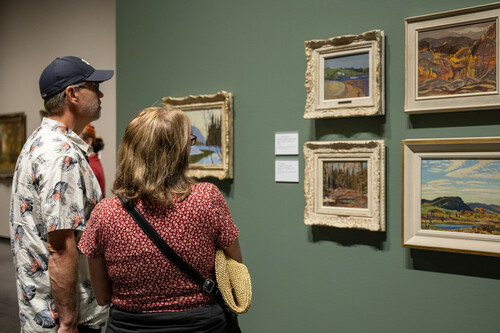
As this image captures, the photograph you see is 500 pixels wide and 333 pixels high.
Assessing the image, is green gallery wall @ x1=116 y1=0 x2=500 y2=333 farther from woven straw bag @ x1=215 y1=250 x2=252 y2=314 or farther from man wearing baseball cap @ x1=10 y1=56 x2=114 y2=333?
man wearing baseball cap @ x1=10 y1=56 x2=114 y2=333

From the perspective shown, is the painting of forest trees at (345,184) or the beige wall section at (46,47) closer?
the painting of forest trees at (345,184)

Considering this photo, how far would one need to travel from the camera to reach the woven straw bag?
1569 mm

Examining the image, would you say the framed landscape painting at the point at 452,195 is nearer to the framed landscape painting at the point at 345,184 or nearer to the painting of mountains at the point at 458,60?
the framed landscape painting at the point at 345,184

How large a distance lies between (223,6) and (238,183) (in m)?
1.29

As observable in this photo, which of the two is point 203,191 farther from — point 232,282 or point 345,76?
point 345,76

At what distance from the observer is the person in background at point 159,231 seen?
1.48 m

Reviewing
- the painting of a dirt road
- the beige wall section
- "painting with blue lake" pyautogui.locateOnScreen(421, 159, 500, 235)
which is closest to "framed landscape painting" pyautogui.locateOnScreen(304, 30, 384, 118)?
the painting of a dirt road

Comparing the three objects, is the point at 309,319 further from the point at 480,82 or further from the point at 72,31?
the point at 72,31

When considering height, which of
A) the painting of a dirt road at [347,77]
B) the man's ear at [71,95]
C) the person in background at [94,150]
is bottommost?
the person in background at [94,150]

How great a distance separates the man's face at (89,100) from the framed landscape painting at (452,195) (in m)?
1.60

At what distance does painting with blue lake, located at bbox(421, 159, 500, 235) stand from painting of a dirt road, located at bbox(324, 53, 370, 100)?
55 centimetres

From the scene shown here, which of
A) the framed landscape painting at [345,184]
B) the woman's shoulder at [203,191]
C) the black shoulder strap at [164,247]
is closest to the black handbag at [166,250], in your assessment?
the black shoulder strap at [164,247]

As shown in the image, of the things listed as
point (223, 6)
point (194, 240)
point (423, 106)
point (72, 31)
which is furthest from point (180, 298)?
point (72, 31)

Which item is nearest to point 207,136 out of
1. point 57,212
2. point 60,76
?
point 60,76
